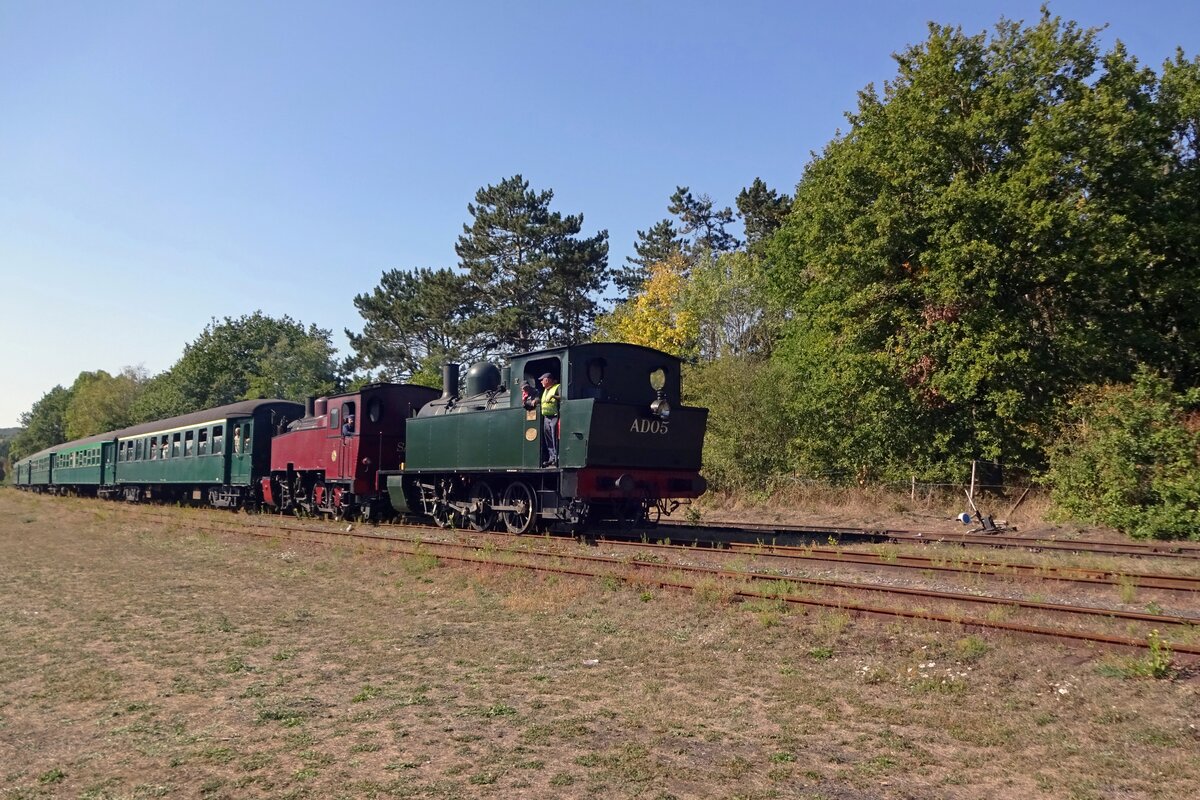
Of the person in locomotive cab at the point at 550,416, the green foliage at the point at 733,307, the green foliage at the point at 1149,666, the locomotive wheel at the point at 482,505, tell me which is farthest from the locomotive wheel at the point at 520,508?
the green foliage at the point at 733,307

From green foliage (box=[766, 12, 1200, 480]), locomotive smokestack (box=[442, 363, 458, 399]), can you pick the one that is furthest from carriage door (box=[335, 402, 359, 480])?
green foliage (box=[766, 12, 1200, 480])

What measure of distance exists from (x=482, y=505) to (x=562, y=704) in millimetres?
11262

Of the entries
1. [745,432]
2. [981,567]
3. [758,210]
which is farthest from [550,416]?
[758,210]

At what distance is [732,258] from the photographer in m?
43.5

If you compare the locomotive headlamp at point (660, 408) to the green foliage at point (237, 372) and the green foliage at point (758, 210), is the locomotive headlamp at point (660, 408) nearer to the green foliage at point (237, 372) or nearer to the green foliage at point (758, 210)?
the green foliage at point (758, 210)

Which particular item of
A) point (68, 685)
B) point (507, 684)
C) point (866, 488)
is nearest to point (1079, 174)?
point (866, 488)

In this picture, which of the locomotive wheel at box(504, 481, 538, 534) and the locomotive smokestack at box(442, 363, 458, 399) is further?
the locomotive smokestack at box(442, 363, 458, 399)

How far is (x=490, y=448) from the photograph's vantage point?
16203mm

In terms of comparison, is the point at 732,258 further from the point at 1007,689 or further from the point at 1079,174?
the point at 1007,689

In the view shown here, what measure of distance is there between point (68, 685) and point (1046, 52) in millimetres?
24519

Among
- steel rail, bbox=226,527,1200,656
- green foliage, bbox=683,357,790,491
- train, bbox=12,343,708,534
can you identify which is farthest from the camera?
green foliage, bbox=683,357,790,491

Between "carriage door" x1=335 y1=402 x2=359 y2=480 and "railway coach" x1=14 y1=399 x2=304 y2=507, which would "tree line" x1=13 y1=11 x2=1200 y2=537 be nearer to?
"carriage door" x1=335 y1=402 x2=359 y2=480

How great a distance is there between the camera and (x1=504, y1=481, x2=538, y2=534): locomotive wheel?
1620cm

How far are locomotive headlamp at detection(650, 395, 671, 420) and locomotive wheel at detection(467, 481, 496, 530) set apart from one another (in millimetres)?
4037
